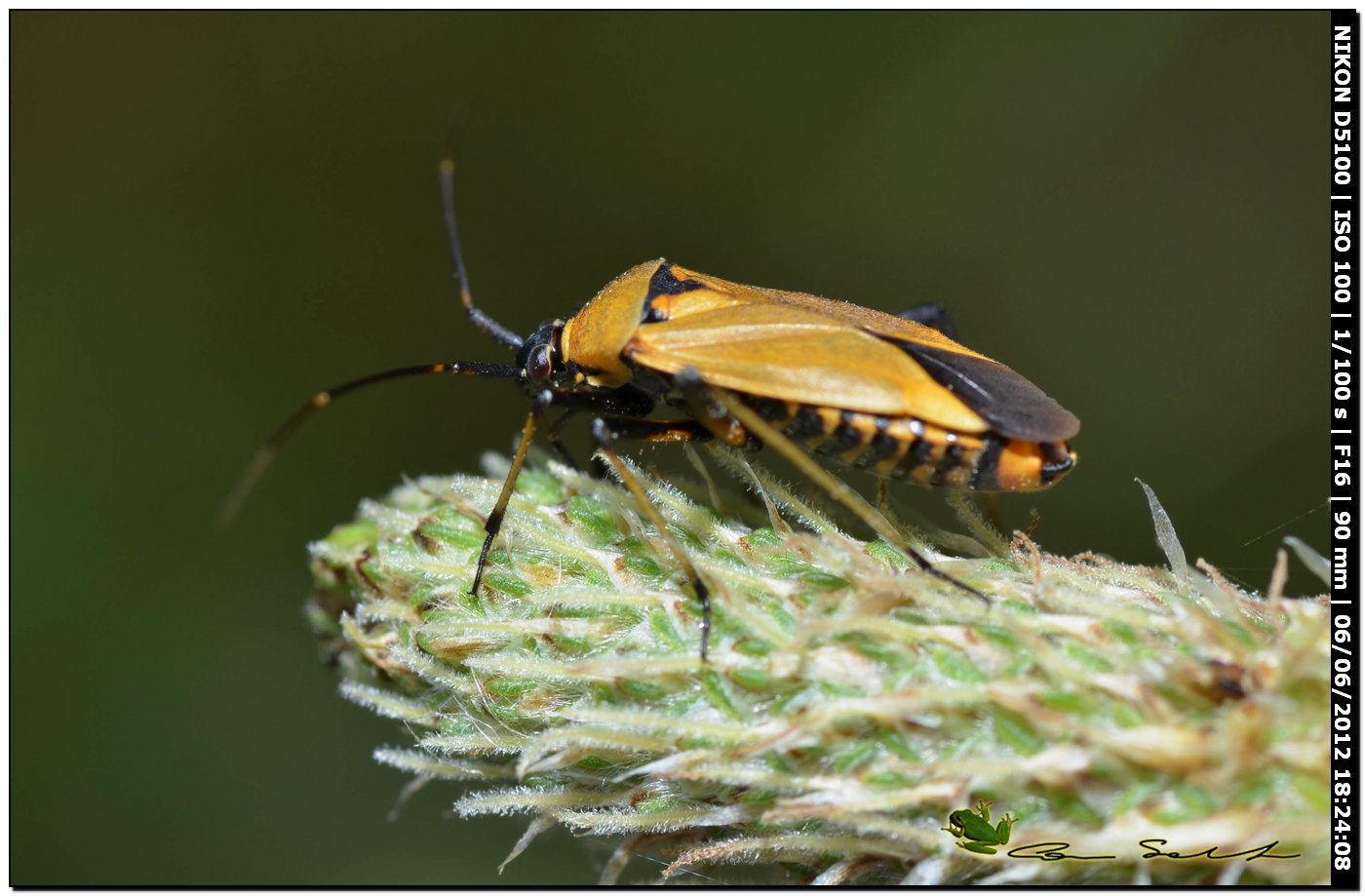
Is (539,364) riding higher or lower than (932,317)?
lower

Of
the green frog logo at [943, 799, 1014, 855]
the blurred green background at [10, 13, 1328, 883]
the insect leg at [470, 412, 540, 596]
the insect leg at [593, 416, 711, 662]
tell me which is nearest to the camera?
the green frog logo at [943, 799, 1014, 855]

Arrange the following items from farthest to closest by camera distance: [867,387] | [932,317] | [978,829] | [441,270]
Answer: [441,270] < [932,317] < [867,387] < [978,829]

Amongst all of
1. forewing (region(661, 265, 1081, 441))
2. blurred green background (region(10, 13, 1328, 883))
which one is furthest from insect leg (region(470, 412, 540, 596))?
blurred green background (region(10, 13, 1328, 883))

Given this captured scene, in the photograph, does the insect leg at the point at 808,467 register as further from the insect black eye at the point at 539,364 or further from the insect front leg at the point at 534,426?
the insect black eye at the point at 539,364

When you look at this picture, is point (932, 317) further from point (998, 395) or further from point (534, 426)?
point (534, 426)

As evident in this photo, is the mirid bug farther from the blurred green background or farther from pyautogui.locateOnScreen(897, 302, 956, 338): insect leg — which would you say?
the blurred green background

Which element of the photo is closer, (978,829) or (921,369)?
(978,829)

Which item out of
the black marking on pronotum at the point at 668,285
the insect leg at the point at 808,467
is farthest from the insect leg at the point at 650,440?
the black marking on pronotum at the point at 668,285

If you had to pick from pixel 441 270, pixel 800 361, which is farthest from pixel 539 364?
pixel 441 270
